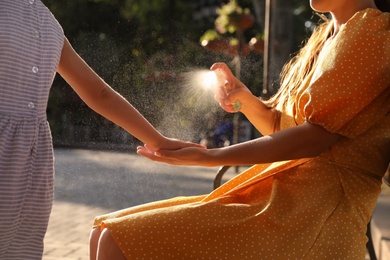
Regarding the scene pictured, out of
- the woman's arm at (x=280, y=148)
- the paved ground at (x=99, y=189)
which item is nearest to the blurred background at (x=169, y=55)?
the paved ground at (x=99, y=189)

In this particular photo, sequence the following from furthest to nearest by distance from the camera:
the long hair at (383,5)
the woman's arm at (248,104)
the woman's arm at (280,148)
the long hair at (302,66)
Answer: the woman's arm at (248,104), the long hair at (302,66), the long hair at (383,5), the woman's arm at (280,148)

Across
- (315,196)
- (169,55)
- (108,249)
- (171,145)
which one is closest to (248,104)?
(171,145)

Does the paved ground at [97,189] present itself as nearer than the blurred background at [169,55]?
Yes

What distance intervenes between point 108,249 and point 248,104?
2.88ft

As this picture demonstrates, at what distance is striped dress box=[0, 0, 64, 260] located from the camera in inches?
78.8

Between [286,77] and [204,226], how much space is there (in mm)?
783

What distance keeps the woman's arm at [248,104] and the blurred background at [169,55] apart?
16.8 feet

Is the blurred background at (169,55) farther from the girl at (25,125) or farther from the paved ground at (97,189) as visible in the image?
the girl at (25,125)

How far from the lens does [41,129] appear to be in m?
2.07

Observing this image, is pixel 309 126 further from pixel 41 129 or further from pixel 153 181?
pixel 153 181

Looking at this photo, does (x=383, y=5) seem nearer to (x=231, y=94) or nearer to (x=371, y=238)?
(x=231, y=94)

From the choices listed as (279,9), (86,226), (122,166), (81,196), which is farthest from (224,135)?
(86,226)

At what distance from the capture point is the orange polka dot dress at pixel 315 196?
6.79ft

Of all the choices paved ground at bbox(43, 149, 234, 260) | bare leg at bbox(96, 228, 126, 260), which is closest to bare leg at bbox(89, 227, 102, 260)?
bare leg at bbox(96, 228, 126, 260)
